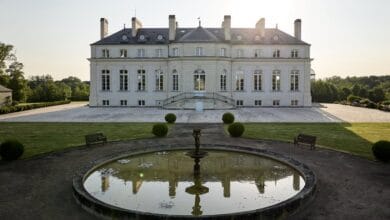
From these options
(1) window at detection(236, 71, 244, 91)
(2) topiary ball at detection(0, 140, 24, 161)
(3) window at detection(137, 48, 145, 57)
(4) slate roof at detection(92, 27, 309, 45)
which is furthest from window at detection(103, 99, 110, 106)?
(2) topiary ball at detection(0, 140, 24, 161)

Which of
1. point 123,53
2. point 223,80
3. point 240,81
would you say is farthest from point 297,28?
point 123,53

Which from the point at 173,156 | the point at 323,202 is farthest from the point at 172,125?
the point at 323,202

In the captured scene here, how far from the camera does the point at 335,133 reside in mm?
21344

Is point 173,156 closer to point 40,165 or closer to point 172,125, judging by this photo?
point 40,165

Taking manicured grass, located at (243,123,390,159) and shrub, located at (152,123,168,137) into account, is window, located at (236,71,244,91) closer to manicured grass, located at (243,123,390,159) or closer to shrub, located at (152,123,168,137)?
manicured grass, located at (243,123,390,159)

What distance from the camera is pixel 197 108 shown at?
3769cm

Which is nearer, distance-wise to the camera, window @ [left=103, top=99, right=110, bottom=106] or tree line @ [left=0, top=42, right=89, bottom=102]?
window @ [left=103, top=99, right=110, bottom=106]

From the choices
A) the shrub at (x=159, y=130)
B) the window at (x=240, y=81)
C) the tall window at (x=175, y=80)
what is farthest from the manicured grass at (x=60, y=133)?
the window at (x=240, y=81)

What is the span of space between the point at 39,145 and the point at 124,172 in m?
7.64

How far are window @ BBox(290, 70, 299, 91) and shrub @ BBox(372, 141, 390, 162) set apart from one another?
30.8 metres

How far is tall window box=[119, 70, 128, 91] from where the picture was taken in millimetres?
44156

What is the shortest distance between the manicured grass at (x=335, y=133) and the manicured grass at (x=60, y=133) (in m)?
7.90

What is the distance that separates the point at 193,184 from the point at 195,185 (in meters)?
0.12

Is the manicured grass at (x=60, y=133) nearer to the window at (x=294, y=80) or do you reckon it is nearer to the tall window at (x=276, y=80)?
the tall window at (x=276, y=80)
